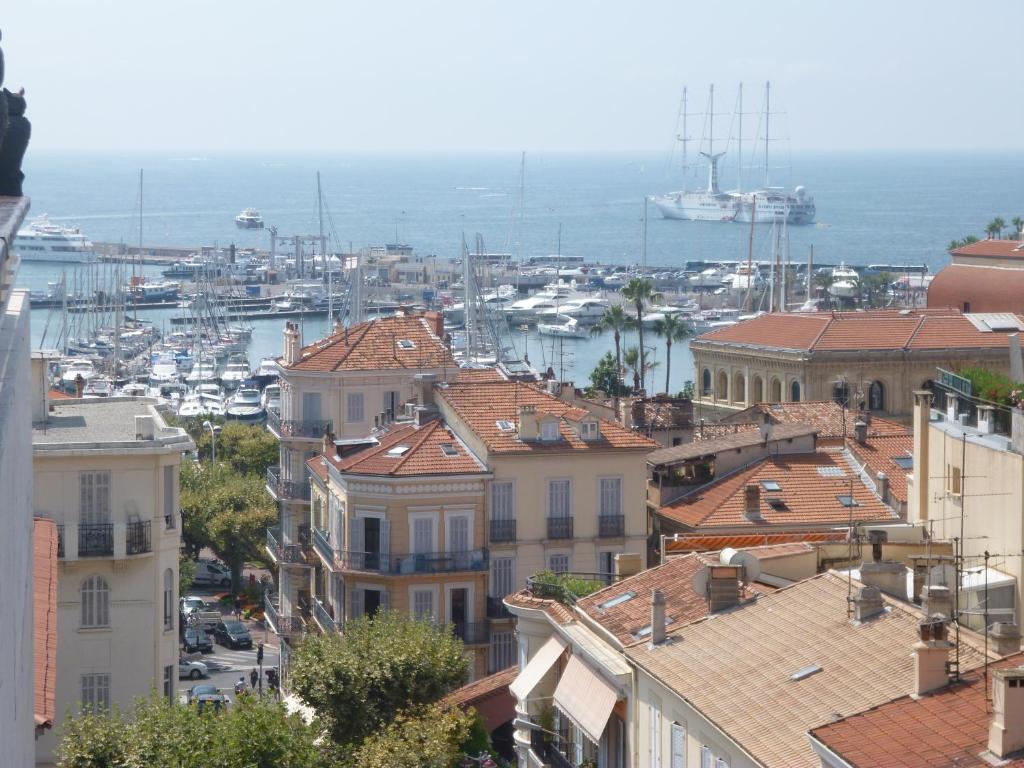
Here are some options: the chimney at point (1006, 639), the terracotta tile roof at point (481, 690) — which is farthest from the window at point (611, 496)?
the chimney at point (1006, 639)

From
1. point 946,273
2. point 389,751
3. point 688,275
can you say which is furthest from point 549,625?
point 688,275

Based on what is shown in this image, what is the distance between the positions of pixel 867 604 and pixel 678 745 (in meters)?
1.94

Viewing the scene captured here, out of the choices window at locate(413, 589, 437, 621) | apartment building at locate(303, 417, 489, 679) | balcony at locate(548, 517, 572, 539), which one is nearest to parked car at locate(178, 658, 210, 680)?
apartment building at locate(303, 417, 489, 679)

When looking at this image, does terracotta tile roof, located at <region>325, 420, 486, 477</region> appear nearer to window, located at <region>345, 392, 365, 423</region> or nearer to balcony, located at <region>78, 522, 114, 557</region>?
window, located at <region>345, 392, 365, 423</region>

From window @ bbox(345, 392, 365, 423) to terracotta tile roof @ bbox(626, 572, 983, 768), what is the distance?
2084 cm

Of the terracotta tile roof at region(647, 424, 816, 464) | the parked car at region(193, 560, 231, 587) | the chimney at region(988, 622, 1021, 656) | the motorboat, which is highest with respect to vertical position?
the chimney at region(988, 622, 1021, 656)

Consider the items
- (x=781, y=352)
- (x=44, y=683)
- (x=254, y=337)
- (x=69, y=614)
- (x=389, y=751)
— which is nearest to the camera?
(x=44, y=683)

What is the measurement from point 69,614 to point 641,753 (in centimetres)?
697

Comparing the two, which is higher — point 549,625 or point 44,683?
point 44,683

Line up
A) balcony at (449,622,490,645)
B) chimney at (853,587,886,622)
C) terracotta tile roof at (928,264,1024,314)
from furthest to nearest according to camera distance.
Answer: terracotta tile roof at (928,264,1024,314) < balcony at (449,622,490,645) < chimney at (853,587,886,622)

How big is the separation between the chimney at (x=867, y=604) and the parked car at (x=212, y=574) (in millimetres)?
36740

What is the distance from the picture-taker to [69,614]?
75.7 ft

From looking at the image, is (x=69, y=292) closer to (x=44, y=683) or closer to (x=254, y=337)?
(x=254, y=337)

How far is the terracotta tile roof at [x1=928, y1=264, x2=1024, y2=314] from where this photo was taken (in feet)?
219
